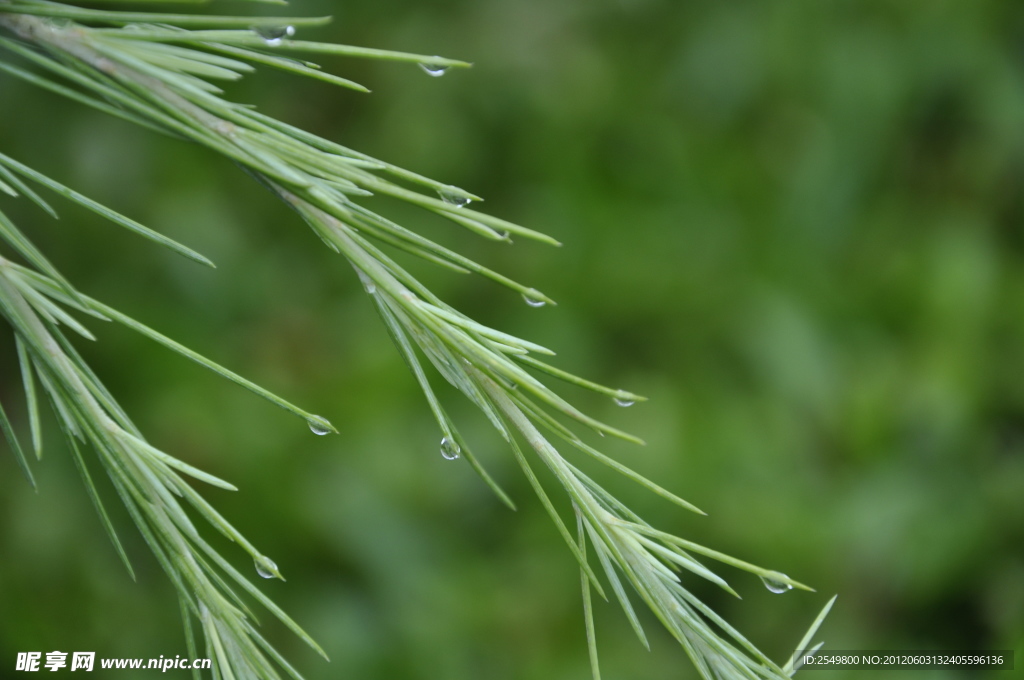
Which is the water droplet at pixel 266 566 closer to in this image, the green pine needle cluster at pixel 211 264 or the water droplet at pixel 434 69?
the green pine needle cluster at pixel 211 264

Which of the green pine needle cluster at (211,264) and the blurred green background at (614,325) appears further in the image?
the blurred green background at (614,325)

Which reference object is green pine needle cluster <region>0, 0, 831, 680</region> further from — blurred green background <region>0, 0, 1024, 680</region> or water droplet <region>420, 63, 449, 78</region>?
blurred green background <region>0, 0, 1024, 680</region>

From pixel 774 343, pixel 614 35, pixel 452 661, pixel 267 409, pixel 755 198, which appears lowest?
pixel 452 661

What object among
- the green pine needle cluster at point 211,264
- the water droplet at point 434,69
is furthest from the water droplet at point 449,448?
the water droplet at point 434,69

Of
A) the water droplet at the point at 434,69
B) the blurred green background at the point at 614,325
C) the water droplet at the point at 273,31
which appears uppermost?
the water droplet at the point at 273,31

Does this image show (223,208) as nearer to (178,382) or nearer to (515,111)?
(178,382)

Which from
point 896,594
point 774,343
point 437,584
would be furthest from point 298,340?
point 896,594

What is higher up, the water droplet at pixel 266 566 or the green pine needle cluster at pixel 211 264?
the green pine needle cluster at pixel 211 264
